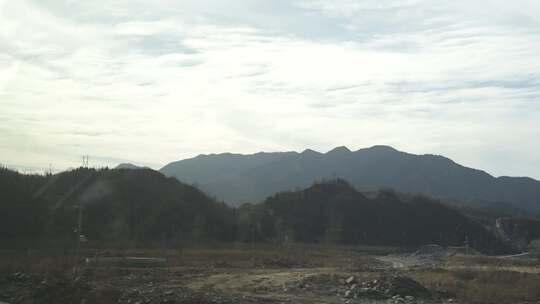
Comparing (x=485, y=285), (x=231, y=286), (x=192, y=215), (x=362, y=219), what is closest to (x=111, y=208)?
(x=192, y=215)

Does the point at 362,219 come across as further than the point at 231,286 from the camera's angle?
Yes

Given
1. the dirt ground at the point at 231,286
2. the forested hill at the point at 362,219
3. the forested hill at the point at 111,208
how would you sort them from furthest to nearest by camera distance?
the forested hill at the point at 362,219 → the forested hill at the point at 111,208 → the dirt ground at the point at 231,286

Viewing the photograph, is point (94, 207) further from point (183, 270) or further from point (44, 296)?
point (44, 296)

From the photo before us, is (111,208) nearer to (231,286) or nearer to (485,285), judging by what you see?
(231,286)

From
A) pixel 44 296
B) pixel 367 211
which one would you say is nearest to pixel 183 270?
pixel 44 296

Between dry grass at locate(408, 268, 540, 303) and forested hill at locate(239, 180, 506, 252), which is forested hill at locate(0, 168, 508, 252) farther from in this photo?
dry grass at locate(408, 268, 540, 303)

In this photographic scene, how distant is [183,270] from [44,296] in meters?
18.6

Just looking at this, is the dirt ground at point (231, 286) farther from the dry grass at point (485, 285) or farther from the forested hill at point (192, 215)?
the forested hill at point (192, 215)

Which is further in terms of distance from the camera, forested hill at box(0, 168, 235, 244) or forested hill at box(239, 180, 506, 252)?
forested hill at box(239, 180, 506, 252)

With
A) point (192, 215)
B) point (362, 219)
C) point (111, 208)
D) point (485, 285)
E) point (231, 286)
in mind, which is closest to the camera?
point (231, 286)

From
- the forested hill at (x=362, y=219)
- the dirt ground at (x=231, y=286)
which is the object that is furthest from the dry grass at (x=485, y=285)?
the forested hill at (x=362, y=219)

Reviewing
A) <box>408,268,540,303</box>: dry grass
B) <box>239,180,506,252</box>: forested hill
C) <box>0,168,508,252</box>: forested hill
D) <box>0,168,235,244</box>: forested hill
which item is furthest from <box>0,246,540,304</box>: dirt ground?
<box>239,180,506,252</box>: forested hill

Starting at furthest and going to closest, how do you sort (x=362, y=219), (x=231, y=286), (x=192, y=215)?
(x=362, y=219), (x=192, y=215), (x=231, y=286)

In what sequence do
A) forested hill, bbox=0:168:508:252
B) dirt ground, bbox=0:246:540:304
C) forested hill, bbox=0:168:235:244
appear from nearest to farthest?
dirt ground, bbox=0:246:540:304 < forested hill, bbox=0:168:235:244 < forested hill, bbox=0:168:508:252
